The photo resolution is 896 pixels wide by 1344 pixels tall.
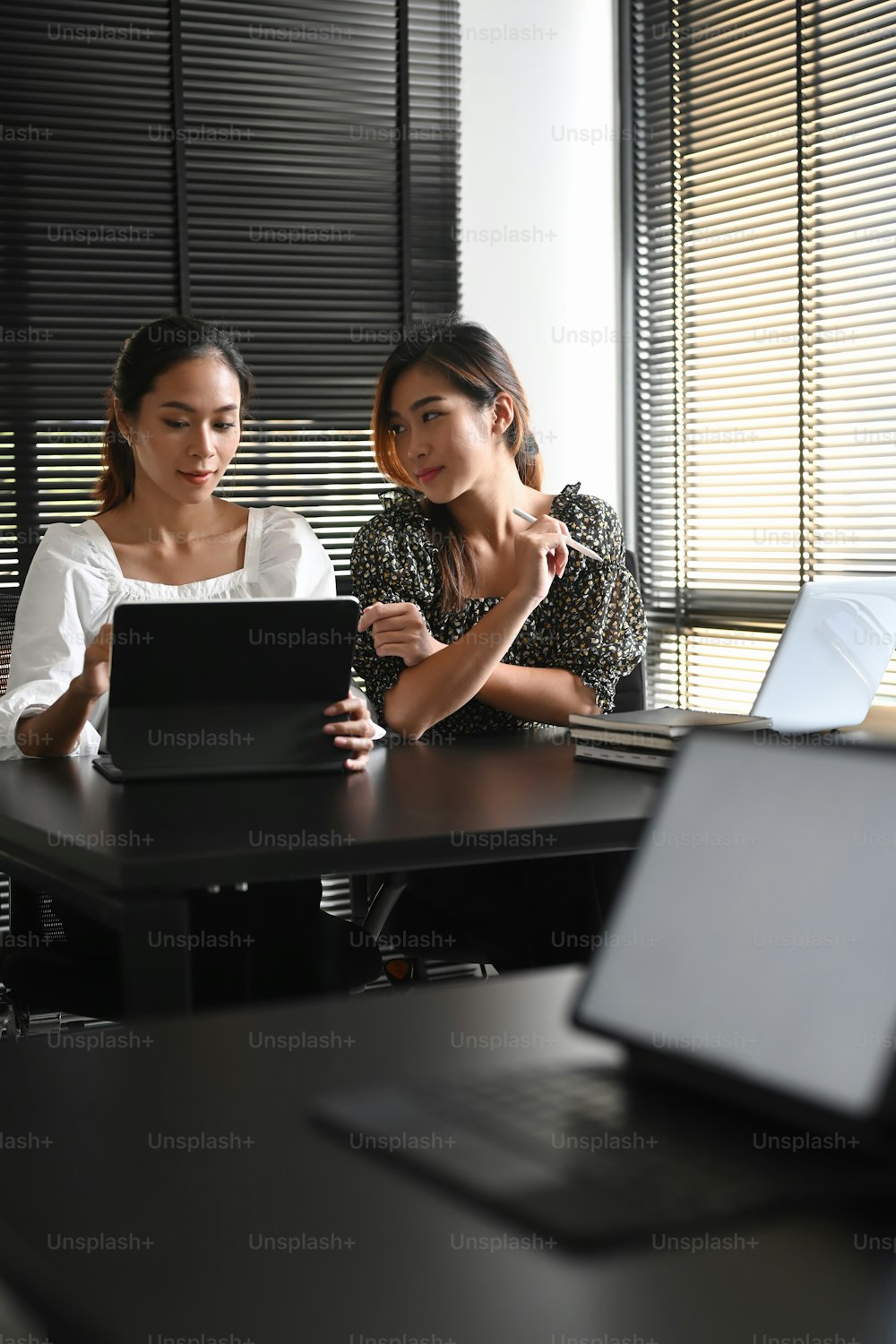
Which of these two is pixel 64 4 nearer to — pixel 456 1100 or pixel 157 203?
pixel 157 203

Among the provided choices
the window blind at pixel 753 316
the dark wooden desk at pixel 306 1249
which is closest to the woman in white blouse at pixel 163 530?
the window blind at pixel 753 316

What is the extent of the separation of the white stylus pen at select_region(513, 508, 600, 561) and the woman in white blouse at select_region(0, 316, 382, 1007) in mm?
382

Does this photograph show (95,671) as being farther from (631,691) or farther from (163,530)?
(631,691)

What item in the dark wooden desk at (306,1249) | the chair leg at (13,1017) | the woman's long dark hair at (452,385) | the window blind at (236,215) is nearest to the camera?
the dark wooden desk at (306,1249)

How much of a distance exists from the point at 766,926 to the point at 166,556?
2.00 meters

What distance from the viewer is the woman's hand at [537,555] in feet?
8.00

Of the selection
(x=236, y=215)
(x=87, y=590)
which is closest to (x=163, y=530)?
(x=87, y=590)

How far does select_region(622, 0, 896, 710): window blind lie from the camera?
333 centimetres

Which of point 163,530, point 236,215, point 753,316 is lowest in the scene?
point 163,530

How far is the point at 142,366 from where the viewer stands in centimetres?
261

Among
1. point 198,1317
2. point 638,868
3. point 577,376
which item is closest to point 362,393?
point 577,376

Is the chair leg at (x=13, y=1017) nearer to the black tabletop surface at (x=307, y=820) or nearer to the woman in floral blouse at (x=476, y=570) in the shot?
the black tabletop surface at (x=307, y=820)

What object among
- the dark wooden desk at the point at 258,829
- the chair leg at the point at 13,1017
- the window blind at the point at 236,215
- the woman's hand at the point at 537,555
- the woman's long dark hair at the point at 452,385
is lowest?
the chair leg at the point at 13,1017

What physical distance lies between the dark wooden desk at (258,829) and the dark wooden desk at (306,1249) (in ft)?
2.11
